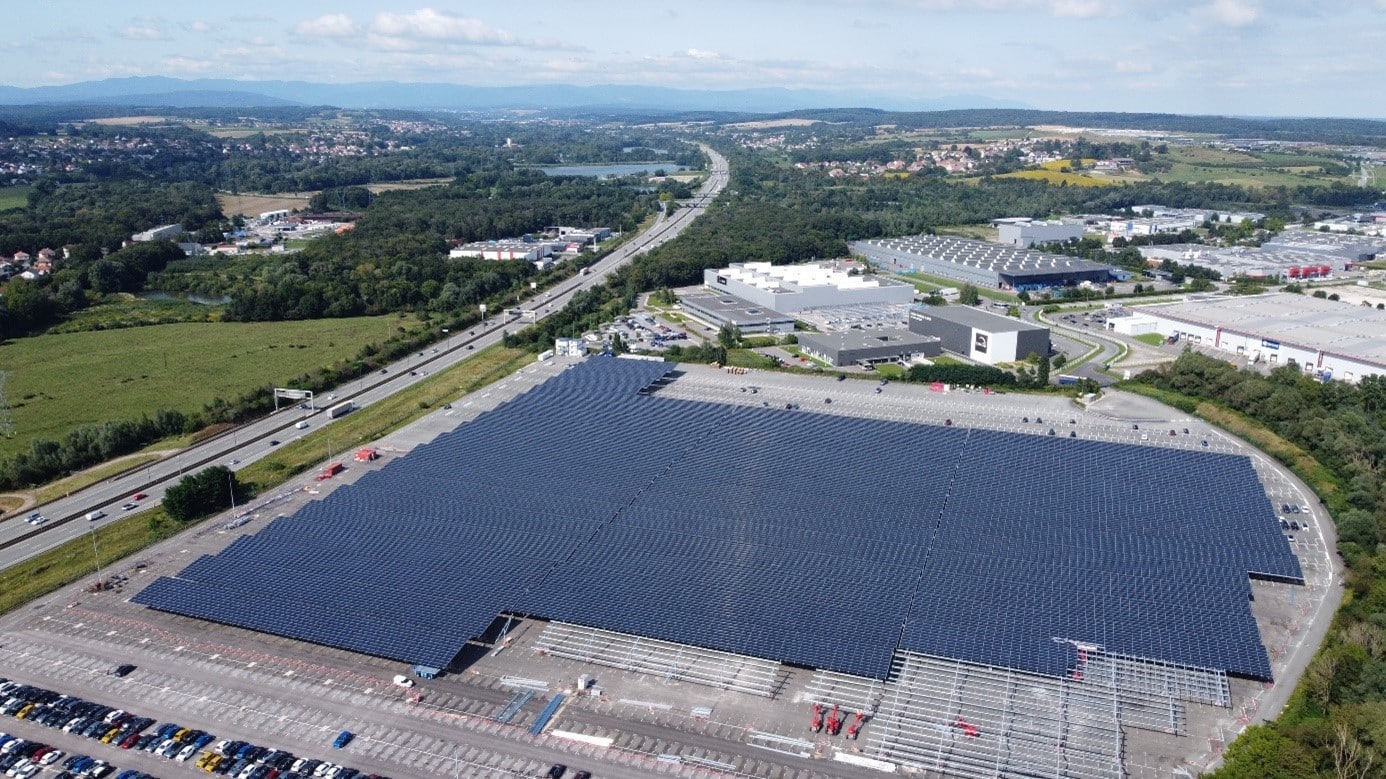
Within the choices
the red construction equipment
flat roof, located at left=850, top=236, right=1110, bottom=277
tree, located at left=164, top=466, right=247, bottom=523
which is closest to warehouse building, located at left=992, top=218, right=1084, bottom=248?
flat roof, located at left=850, top=236, right=1110, bottom=277

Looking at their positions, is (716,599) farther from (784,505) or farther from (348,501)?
(348,501)

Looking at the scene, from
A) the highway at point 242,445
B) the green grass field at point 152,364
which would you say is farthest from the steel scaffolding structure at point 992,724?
the green grass field at point 152,364

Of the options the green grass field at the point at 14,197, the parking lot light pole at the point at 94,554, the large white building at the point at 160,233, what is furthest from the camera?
the green grass field at the point at 14,197

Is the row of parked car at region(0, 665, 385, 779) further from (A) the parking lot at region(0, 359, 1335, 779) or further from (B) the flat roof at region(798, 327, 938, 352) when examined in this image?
(B) the flat roof at region(798, 327, 938, 352)

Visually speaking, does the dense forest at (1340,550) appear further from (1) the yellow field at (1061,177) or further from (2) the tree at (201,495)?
(1) the yellow field at (1061,177)

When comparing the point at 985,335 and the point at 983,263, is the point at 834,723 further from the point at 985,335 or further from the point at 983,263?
the point at 983,263

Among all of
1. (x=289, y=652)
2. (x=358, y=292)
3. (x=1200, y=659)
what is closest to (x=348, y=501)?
(x=289, y=652)

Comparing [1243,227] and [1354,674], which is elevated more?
[1243,227]
